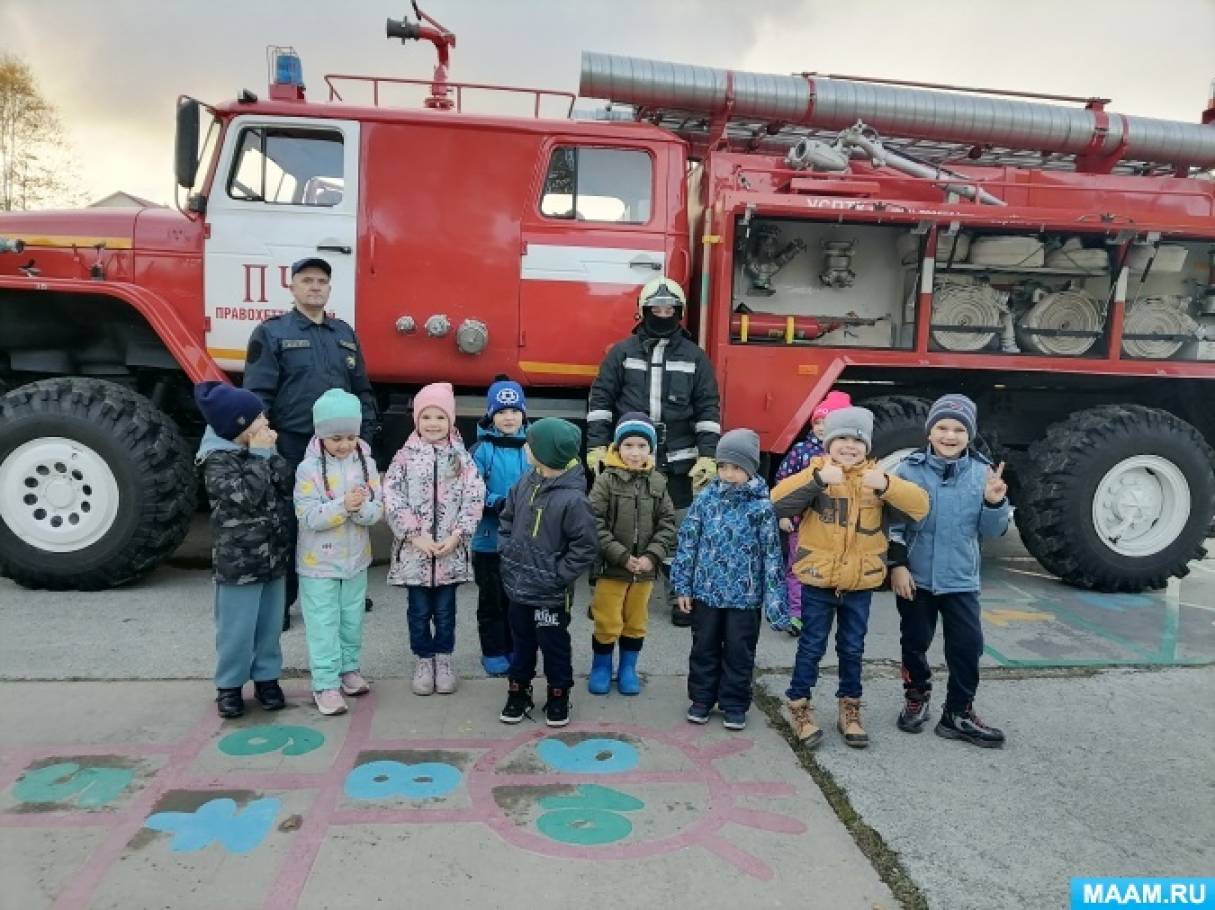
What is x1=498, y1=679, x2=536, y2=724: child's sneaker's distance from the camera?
3463 millimetres

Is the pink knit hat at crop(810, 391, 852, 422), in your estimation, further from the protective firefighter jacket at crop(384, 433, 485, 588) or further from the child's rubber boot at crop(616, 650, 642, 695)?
the protective firefighter jacket at crop(384, 433, 485, 588)

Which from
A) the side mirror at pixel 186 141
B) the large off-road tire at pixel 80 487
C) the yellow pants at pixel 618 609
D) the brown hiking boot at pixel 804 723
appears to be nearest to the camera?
the brown hiking boot at pixel 804 723

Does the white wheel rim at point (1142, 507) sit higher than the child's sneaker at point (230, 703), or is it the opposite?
the white wheel rim at point (1142, 507)

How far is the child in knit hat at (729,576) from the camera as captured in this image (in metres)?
3.46

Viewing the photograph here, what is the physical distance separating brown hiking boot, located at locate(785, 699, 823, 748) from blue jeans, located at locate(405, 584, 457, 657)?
1454mm

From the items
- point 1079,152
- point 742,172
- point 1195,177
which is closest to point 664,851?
point 742,172

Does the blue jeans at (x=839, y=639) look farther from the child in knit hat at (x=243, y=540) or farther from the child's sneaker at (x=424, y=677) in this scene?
the child in knit hat at (x=243, y=540)

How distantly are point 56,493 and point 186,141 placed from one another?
6.92ft

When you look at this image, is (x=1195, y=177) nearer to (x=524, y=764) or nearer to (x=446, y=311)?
(x=446, y=311)

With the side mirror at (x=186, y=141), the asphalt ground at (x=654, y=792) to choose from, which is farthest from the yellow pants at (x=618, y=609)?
the side mirror at (x=186, y=141)

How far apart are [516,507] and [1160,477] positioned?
4.41 meters

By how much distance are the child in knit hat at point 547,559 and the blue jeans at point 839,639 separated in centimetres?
90

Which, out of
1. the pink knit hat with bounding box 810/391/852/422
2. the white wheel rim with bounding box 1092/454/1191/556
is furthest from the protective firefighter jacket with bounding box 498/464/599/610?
the white wheel rim with bounding box 1092/454/1191/556

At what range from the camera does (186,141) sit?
16.0 ft
